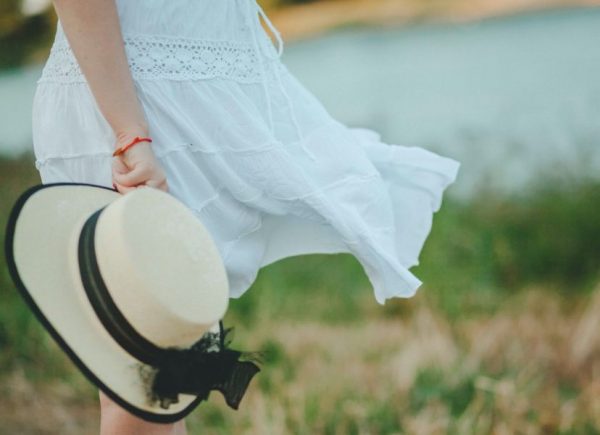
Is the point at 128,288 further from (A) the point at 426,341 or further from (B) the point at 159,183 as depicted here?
(A) the point at 426,341

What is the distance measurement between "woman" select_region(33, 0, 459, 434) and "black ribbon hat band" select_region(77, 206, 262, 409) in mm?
156

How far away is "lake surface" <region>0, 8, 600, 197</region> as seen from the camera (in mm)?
4434

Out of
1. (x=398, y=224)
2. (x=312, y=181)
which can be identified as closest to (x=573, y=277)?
(x=398, y=224)

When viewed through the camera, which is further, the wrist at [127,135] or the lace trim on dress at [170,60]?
the lace trim on dress at [170,60]

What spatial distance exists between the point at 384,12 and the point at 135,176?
3.90 meters

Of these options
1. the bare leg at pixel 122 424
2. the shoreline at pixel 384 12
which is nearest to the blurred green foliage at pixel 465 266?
the shoreline at pixel 384 12

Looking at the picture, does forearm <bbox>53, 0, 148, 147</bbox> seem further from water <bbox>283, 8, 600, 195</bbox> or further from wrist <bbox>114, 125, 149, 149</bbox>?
water <bbox>283, 8, 600, 195</bbox>

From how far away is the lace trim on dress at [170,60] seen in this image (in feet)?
4.72

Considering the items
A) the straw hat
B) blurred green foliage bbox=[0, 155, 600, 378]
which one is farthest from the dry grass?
the straw hat

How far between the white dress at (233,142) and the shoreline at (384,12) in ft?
10.5

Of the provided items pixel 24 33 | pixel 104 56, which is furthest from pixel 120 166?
pixel 24 33

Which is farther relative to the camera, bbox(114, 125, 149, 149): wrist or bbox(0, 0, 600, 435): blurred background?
bbox(0, 0, 600, 435): blurred background

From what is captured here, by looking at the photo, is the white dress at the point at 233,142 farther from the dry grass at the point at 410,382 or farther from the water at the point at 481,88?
the water at the point at 481,88

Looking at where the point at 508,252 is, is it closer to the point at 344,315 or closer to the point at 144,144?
the point at 344,315
